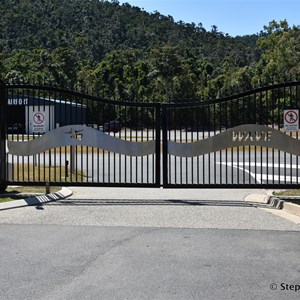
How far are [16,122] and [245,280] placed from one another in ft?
29.7

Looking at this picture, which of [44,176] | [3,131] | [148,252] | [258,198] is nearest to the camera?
[148,252]

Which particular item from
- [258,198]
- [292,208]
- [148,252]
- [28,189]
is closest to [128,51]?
[28,189]

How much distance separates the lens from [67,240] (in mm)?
7238

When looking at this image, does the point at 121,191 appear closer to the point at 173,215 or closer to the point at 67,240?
the point at 173,215

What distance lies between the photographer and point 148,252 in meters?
6.60

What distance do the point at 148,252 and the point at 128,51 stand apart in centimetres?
9192

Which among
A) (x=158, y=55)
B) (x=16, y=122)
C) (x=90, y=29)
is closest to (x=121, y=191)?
(x=16, y=122)

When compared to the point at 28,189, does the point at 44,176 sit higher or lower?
higher

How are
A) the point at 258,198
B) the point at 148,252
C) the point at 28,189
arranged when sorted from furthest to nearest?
the point at 28,189 < the point at 258,198 < the point at 148,252

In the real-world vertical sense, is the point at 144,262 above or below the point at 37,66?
below

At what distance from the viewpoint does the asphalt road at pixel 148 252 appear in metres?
5.18

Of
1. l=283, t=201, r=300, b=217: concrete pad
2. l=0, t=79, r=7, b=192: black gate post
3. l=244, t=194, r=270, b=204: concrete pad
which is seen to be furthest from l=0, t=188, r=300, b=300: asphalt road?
l=0, t=79, r=7, b=192: black gate post

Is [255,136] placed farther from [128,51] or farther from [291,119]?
[128,51]

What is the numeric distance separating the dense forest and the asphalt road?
3514cm
